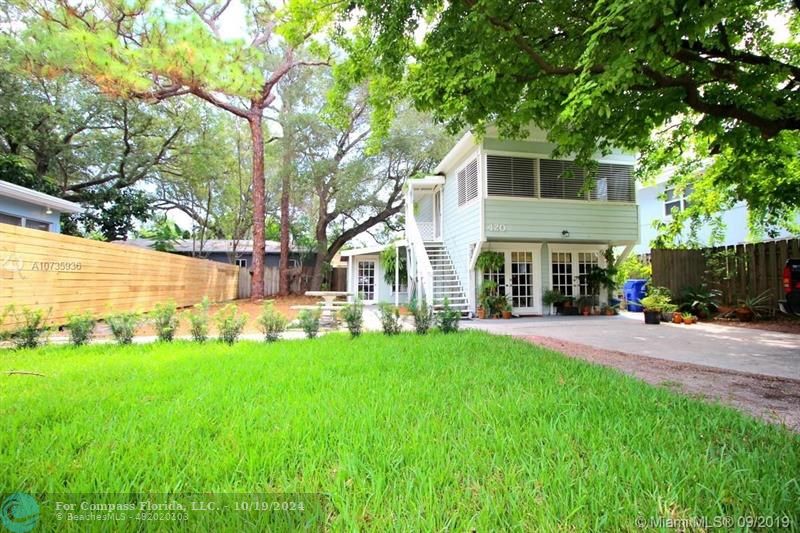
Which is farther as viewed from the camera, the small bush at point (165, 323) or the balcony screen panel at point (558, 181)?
the balcony screen panel at point (558, 181)

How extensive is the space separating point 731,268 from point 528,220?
5675 mm

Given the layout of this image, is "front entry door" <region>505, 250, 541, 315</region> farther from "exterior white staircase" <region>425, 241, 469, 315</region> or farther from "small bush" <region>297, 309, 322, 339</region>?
"small bush" <region>297, 309, 322, 339</region>

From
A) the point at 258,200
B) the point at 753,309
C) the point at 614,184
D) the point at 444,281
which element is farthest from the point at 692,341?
the point at 258,200

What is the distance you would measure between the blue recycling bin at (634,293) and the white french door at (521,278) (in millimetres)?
3794

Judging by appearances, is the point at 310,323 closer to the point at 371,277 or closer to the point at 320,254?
the point at 371,277

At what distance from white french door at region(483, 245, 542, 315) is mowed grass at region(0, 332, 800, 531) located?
26.0ft

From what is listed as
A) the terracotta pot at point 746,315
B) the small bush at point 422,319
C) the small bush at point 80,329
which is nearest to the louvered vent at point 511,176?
the small bush at point 422,319

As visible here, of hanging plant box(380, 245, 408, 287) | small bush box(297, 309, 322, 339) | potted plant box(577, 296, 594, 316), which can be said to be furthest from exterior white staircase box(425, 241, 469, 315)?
small bush box(297, 309, 322, 339)

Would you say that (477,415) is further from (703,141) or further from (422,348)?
(703,141)

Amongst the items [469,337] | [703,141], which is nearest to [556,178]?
[703,141]

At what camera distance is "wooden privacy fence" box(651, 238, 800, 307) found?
9.49 meters

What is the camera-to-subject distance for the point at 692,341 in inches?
262

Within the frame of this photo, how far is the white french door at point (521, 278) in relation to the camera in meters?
11.6

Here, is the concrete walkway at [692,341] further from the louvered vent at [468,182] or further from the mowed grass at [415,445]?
the louvered vent at [468,182]
